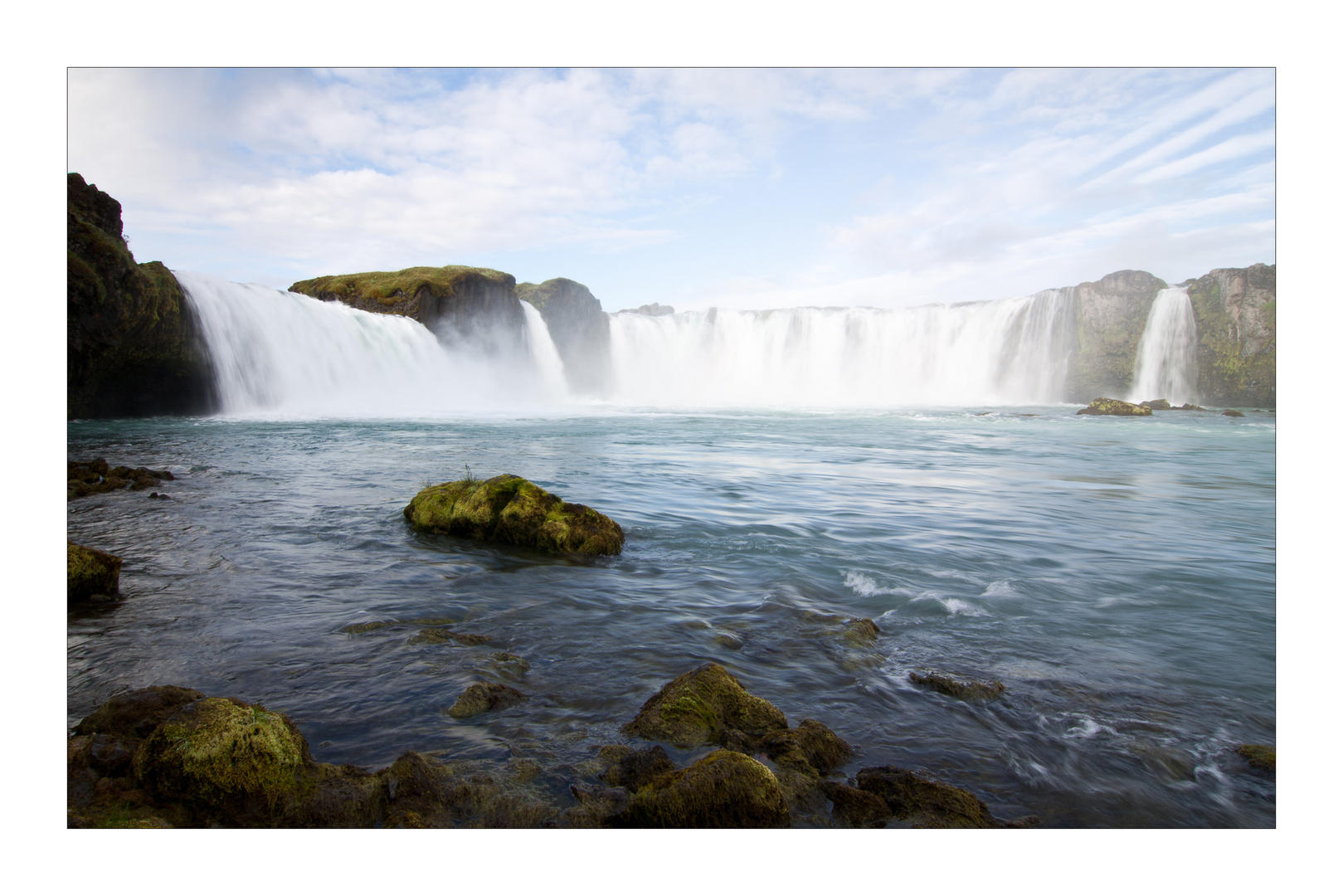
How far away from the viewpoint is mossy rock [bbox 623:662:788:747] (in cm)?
349

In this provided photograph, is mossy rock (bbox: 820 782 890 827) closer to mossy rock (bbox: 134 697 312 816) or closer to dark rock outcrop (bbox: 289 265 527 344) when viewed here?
mossy rock (bbox: 134 697 312 816)

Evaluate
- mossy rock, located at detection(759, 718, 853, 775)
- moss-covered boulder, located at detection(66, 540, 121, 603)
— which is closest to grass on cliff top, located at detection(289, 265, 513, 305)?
moss-covered boulder, located at detection(66, 540, 121, 603)

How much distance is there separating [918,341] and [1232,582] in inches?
2190

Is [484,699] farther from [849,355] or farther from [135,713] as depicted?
[849,355]

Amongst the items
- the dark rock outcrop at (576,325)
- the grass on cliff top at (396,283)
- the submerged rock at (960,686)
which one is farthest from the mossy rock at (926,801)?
the dark rock outcrop at (576,325)

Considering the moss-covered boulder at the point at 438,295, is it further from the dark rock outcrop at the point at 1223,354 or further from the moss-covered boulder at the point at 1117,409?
the dark rock outcrop at the point at 1223,354

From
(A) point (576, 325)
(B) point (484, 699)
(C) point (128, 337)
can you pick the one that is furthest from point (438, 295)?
(B) point (484, 699)

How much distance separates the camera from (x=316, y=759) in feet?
10.5

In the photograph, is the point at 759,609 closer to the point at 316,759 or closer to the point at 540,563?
the point at 540,563

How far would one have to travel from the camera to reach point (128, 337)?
2095cm

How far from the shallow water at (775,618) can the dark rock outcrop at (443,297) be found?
32.4 metres

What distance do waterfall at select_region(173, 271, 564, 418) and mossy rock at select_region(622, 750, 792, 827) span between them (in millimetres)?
27011
